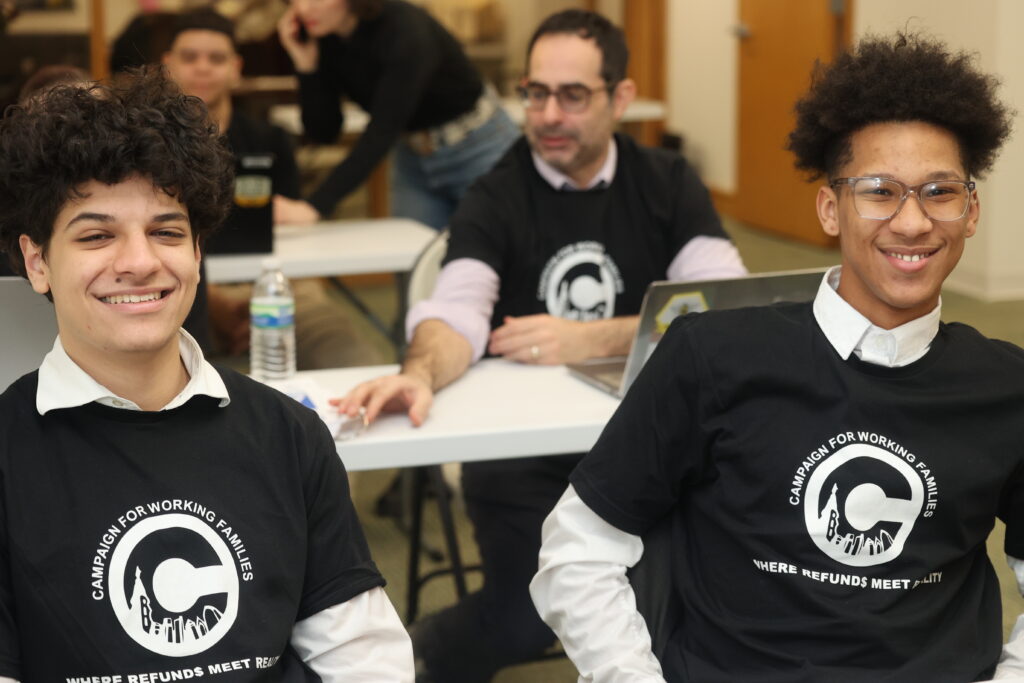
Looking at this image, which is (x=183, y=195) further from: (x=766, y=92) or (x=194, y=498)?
(x=766, y=92)

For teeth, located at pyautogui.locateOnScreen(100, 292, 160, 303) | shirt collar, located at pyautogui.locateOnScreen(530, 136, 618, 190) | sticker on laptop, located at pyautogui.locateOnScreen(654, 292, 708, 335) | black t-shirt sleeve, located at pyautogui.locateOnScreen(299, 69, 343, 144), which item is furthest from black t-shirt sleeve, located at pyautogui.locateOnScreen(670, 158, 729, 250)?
black t-shirt sleeve, located at pyautogui.locateOnScreen(299, 69, 343, 144)

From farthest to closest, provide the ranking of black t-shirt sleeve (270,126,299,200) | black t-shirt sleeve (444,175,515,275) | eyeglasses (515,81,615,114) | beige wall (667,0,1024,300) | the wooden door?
the wooden door → beige wall (667,0,1024,300) → black t-shirt sleeve (270,126,299,200) → eyeglasses (515,81,615,114) → black t-shirt sleeve (444,175,515,275)

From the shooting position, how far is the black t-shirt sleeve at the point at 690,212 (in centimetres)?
246

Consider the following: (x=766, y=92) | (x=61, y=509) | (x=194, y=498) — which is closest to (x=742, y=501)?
(x=194, y=498)

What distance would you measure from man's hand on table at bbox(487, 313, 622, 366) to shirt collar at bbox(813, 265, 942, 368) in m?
0.83

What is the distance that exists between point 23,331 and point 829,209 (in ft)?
3.17

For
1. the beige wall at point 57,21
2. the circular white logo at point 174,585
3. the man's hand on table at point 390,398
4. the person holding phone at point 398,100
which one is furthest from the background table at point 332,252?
the beige wall at point 57,21

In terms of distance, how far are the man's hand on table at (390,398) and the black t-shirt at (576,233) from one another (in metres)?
0.47

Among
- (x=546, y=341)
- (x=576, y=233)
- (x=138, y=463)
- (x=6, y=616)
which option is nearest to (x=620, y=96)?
(x=576, y=233)

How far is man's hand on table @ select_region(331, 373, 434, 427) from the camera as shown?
184cm

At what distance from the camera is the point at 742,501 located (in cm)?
141

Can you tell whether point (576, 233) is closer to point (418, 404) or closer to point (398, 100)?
point (418, 404)

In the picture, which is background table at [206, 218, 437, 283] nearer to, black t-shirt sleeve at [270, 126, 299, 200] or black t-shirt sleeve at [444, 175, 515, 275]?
black t-shirt sleeve at [270, 126, 299, 200]

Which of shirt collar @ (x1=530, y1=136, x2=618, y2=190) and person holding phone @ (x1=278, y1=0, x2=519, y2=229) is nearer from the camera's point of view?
shirt collar @ (x1=530, y1=136, x2=618, y2=190)
